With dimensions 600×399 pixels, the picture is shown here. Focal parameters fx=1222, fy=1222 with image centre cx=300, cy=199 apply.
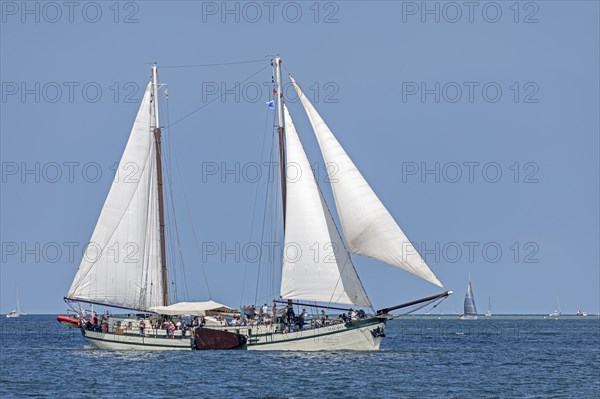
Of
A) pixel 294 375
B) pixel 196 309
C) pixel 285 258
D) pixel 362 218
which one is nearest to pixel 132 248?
pixel 196 309

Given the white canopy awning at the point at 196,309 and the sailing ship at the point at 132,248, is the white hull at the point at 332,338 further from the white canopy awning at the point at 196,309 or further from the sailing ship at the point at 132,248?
the sailing ship at the point at 132,248

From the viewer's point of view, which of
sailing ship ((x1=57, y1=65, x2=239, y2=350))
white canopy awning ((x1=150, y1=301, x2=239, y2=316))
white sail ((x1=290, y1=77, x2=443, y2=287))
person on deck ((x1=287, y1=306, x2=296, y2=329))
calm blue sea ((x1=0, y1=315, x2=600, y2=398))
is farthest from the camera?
sailing ship ((x1=57, y1=65, x2=239, y2=350))

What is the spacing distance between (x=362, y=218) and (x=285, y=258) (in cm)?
643

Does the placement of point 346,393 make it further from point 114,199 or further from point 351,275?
point 114,199

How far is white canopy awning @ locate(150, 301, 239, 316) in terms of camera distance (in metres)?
72.9

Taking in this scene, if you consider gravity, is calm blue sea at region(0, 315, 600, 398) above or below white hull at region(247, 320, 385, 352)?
below

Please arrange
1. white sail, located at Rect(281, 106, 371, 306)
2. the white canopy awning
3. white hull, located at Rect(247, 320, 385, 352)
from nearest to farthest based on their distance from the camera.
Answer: white sail, located at Rect(281, 106, 371, 306), white hull, located at Rect(247, 320, 385, 352), the white canopy awning

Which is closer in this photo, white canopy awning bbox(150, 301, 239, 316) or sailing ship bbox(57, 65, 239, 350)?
white canopy awning bbox(150, 301, 239, 316)

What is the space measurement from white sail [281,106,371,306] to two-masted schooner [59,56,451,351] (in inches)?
2.2

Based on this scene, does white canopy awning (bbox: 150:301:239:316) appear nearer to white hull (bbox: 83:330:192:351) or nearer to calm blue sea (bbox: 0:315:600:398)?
white hull (bbox: 83:330:192:351)

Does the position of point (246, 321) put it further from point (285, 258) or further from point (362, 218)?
point (362, 218)

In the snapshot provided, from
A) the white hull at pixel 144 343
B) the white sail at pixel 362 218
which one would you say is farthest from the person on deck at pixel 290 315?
the white hull at pixel 144 343

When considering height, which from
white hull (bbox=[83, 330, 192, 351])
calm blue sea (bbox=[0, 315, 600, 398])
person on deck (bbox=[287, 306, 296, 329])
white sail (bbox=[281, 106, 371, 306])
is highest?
white sail (bbox=[281, 106, 371, 306])

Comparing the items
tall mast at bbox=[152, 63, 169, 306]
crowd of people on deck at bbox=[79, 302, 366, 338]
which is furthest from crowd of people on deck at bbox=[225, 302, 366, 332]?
tall mast at bbox=[152, 63, 169, 306]
